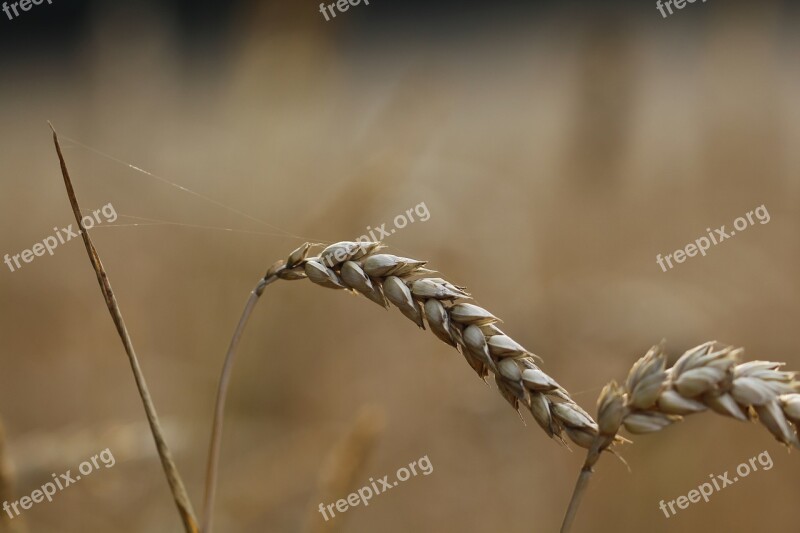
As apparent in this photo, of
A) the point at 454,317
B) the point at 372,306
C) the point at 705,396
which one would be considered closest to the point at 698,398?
the point at 705,396

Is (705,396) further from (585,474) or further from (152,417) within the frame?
(152,417)

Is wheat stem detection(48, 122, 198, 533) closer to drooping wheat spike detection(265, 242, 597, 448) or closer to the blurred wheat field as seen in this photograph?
drooping wheat spike detection(265, 242, 597, 448)

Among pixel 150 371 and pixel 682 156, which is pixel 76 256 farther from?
pixel 682 156

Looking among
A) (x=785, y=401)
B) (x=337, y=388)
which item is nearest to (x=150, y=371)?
(x=337, y=388)

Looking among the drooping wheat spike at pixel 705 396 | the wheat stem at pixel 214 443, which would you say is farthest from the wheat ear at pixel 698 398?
the wheat stem at pixel 214 443

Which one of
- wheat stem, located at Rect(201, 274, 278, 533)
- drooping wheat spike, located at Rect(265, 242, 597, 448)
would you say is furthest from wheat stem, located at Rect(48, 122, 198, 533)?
drooping wheat spike, located at Rect(265, 242, 597, 448)

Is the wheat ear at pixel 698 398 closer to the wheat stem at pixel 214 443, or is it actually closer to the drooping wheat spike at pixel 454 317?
the drooping wheat spike at pixel 454 317

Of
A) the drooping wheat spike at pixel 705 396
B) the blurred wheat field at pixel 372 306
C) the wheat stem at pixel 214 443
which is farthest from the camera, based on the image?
A: the blurred wheat field at pixel 372 306
